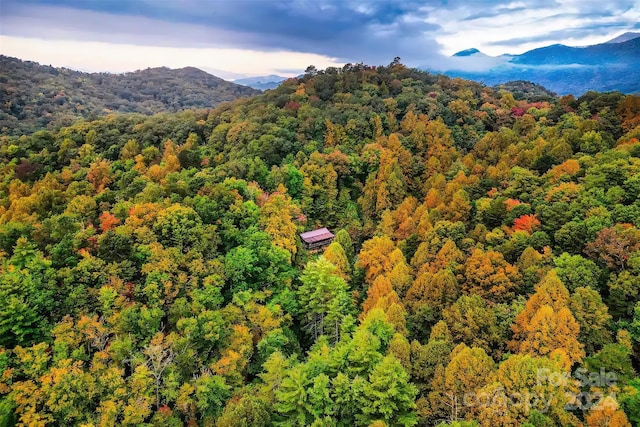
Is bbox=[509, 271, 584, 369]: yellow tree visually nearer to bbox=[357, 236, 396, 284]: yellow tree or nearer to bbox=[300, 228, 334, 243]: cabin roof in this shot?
bbox=[357, 236, 396, 284]: yellow tree

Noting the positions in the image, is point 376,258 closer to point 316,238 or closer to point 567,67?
point 316,238

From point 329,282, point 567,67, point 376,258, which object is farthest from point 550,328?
point 567,67

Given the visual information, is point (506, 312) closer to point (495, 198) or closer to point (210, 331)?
point (495, 198)

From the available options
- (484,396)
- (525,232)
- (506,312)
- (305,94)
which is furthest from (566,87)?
(484,396)

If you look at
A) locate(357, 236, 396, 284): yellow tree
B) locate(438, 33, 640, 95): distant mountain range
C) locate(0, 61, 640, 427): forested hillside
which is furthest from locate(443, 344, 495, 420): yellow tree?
locate(438, 33, 640, 95): distant mountain range

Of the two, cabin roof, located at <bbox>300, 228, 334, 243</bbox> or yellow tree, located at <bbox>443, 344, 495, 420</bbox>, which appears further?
cabin roof, located at <bbox>300, 228, 334, 243</bbox>

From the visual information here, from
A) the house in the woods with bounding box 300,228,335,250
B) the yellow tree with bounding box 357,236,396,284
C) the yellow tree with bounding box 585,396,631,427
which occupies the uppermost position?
the yellow tree with bounding box 585,396,631,427
